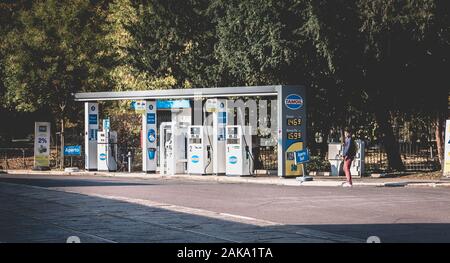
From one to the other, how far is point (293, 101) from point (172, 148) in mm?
5662

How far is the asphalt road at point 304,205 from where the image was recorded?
49.4ft

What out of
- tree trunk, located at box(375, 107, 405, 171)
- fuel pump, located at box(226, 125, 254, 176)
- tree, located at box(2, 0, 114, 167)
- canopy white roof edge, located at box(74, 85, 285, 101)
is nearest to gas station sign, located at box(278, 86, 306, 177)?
canopy white roof edge, located at box(74, 85, 285, 101)

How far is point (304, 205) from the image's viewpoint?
20391 millimetres

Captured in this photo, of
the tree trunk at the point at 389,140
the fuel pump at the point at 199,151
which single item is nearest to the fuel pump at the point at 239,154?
the fuel pump at the point at 199,151

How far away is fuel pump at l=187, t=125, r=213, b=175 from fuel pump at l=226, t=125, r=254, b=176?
3.96 feet

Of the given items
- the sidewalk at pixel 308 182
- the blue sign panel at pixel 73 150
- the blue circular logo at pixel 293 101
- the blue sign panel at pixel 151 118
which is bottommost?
the sidewalk at pixel 308 182

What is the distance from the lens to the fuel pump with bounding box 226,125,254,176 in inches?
1315

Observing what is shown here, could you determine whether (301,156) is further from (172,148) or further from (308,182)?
(172,148)

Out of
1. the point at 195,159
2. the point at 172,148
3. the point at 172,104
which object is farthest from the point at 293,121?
the point at 172,104

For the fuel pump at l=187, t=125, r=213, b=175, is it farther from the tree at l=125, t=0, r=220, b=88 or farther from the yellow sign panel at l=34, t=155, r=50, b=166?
the yellow sign panel at l=34, t=155, r=50, b=166

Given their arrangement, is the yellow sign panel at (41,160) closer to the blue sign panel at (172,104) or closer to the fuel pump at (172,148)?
the blue sign panel at (172,104)

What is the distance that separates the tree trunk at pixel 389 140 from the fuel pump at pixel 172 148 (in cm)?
808

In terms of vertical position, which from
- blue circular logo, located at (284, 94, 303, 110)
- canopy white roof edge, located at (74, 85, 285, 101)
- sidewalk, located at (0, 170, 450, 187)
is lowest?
sidewalk, located at (0, 170, 450, 187)

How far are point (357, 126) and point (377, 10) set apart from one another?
707 centimetres
